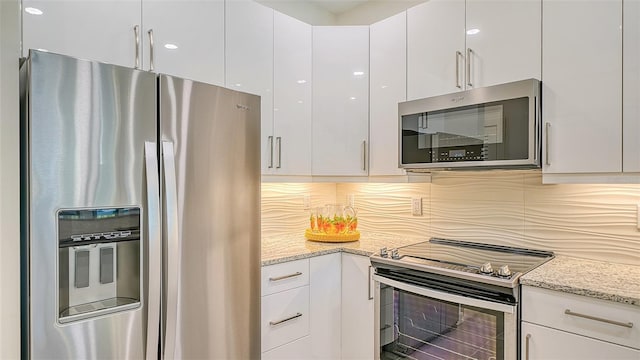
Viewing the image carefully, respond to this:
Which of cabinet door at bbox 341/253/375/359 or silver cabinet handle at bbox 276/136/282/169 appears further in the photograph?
silver cabinet handle at bbox 276/136/282/169

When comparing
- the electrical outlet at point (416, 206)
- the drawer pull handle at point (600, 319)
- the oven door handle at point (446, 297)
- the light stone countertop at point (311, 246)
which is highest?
the electrical outlet at point (416, 206)

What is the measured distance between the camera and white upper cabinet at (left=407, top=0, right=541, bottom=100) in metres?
1.79

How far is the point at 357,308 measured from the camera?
7.09ft

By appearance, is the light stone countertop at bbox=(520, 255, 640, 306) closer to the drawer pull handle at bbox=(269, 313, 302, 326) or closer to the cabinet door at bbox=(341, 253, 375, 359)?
the cabinet door at bbox=(341, 253, 375, 359)

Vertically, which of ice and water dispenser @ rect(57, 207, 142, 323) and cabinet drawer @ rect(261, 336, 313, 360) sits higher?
ice and water dispenser @ rect(57, 207, 142, 323)

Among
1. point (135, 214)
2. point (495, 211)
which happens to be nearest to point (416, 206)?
point (495, 211)

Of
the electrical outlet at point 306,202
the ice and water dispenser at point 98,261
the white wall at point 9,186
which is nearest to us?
the white wall at point 9,186

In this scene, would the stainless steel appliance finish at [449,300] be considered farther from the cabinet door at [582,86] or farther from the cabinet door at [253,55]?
the cabinet door at [253,55]

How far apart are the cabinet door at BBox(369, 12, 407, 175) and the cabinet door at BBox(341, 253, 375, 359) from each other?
1.94 ft

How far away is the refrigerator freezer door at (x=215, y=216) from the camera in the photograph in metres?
1.45

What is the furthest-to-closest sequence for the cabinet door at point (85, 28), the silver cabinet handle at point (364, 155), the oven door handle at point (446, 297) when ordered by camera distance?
the silver cabinet handle at point (364, 155) < the oven door handle at point (446, 297) < the cabinet door at point (85, 28)

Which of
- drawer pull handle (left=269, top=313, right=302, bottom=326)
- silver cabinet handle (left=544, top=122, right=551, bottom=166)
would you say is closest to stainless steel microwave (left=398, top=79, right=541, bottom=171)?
silver cabinet handle (left=544, top=122, right=551, bottom=166)

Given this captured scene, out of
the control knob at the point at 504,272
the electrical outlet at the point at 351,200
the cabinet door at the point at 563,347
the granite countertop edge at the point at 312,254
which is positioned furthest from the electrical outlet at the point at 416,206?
the cabinet door at the point at 563,347

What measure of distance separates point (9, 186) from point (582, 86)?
212 centimetres
